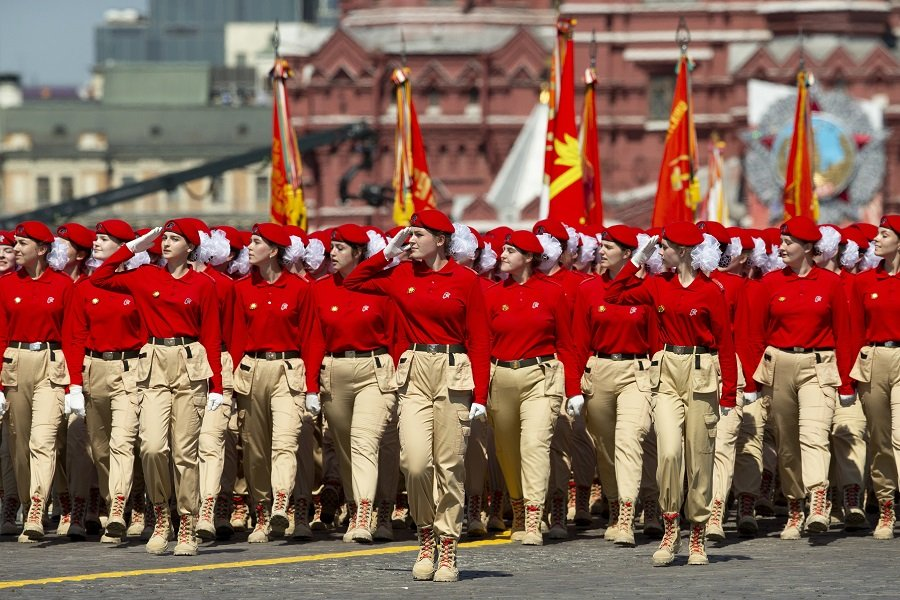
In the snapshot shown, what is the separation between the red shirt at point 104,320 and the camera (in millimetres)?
16625

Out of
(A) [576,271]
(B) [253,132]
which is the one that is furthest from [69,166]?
(A) [576,271]

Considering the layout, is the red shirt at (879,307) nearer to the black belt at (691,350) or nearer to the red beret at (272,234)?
the black belt at (691,350)

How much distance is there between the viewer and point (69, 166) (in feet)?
332

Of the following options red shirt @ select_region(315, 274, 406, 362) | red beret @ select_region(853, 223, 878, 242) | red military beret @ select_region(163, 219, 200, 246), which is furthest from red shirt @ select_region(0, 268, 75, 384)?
red beret @ select_region(853, 223, 878, 242)

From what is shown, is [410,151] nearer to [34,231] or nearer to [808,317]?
[34,231]

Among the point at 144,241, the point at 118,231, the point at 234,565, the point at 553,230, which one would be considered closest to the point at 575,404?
the point at 553,230

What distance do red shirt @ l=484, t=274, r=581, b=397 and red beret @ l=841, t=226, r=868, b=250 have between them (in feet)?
9.83

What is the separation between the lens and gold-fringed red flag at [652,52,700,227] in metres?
27.8

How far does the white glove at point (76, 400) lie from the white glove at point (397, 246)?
2.49 m

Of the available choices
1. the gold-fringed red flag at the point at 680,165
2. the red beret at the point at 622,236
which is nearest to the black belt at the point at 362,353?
the red beret at the point at 622,236

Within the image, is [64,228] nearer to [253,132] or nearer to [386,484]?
[386,484]

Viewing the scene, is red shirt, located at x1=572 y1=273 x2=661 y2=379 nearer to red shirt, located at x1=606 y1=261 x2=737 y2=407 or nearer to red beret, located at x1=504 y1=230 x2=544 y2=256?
red beret, located at x1=504 y1=230 x2=544 y2=256

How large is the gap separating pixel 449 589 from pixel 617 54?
6423 cm

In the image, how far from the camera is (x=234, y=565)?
1523 cm
